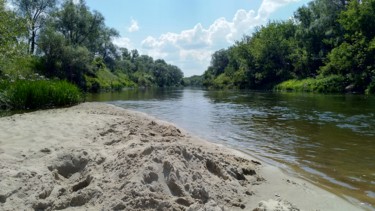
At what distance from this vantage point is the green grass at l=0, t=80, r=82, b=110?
19.8 m

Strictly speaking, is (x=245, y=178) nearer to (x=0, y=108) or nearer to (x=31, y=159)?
(x=31, y=159)

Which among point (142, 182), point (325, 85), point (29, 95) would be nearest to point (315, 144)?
point (142, 182)

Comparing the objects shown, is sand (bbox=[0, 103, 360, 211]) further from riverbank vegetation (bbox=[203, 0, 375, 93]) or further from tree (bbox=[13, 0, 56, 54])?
tree (bbox=[13, 0, 56, 54])

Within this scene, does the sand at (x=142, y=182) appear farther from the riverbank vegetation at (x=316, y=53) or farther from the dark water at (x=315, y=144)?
the riverbank vegetation at (x=316, y=53)

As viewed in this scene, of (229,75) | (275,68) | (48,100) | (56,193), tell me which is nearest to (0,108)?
(48,100)

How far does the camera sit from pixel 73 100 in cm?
2392

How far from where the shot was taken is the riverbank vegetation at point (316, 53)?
5141 centimetres

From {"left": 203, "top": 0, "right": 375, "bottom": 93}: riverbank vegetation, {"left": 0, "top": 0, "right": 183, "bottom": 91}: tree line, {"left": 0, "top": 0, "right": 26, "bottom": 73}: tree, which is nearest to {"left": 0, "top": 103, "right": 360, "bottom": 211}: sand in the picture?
{"left": 0, "top": 0, "right": 26, "bottom": 73}: tree

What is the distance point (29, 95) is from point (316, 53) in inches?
2372


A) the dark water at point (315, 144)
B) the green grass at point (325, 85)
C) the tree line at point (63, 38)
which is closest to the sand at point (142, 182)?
the dark water at point (315, 144)

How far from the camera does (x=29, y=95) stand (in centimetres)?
2030

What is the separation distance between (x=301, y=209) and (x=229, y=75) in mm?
105770

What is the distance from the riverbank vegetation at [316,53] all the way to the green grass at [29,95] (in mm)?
40268

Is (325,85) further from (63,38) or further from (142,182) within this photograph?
(142,182)
